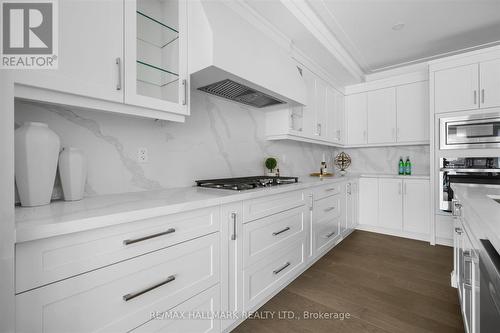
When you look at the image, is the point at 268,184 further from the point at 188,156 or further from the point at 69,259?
the point at 69,259

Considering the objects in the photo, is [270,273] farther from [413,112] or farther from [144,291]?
[413,112]

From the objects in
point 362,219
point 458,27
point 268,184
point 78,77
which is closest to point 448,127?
point 458,27

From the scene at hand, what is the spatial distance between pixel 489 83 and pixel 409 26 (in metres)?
1.18

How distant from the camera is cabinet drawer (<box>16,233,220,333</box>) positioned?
79 centimetres

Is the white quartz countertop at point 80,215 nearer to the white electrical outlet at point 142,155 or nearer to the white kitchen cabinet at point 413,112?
the white electrical outlet at point 142,155

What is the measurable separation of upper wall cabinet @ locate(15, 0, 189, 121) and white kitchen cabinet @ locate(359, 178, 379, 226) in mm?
3234

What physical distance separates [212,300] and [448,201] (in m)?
3.22

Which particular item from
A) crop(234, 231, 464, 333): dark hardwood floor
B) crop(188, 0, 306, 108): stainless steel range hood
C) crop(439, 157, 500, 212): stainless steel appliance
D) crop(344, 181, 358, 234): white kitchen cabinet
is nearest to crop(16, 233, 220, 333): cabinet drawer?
crop(234, 231, 464, 333): dark hardwood floor

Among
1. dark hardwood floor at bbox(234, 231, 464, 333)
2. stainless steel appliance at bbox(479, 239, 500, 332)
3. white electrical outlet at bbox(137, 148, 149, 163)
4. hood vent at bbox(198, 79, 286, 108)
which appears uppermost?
hood vent at bbox(198, 79, 286, 108)

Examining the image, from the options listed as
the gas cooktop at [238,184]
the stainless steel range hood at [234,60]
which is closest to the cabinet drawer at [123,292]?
the gas cooktop at [238,184]

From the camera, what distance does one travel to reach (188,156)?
1.98m

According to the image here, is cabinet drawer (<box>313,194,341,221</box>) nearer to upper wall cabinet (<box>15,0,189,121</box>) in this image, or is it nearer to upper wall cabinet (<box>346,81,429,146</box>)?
upper wall cabinet (<box>346,81,429,146</box>)

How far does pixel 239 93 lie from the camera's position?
212 centimetres

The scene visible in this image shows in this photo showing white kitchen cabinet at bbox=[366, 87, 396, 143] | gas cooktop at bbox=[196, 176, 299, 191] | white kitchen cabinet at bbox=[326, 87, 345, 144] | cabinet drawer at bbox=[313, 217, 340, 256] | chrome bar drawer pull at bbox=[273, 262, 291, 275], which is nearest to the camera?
gas cooktop at bbox=[196, 176, 299, 191]
